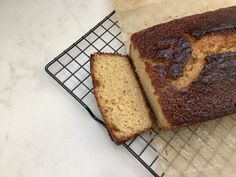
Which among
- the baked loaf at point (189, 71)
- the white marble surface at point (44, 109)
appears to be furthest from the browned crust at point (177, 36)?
the white marble surface at point (44, 109)

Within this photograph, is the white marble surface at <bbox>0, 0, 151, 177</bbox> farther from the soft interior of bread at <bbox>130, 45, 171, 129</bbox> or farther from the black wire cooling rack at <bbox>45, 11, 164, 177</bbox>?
the soft interior of bread at <bbox>130, 45, 171, 129</bbox>

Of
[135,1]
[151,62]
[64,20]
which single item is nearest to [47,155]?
[151,62]

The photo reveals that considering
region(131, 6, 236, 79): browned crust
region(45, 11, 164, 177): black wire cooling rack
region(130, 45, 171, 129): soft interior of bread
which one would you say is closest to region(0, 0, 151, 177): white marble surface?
region(45, 11, 164, 177): black wire cooling rack

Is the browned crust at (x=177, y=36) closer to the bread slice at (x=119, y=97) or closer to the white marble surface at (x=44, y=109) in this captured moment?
the bread slice at (x=119, y=97)

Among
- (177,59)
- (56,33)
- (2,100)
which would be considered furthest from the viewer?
(56,33)

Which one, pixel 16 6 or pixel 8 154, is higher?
pixel 16 6

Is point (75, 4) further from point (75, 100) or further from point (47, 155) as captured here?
point (47, 155)

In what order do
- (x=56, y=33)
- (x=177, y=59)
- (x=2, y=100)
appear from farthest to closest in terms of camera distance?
(x=56, y=33) < (x=2, y=100) < (x=177, y=59)
